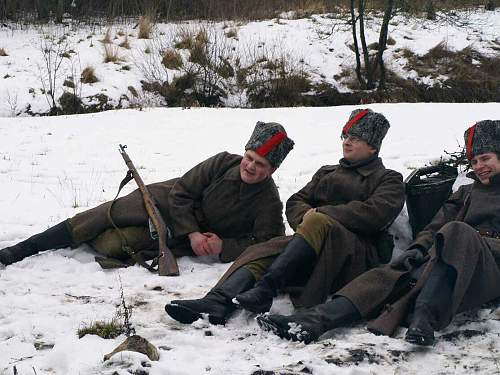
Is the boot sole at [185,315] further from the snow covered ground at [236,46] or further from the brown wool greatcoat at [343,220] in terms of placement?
the snow covered ground at [236,46]

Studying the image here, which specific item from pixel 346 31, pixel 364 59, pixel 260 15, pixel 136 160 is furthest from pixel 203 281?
pixel 260 15

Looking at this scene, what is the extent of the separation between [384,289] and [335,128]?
6.42 meters

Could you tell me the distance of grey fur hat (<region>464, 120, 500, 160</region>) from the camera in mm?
4238

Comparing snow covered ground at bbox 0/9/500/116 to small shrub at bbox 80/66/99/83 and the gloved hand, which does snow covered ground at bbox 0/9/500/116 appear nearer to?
small shrub at bbox 80/66/99/83

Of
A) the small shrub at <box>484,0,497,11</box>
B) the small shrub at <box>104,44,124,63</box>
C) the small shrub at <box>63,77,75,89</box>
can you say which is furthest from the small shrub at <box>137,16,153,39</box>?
the small shrub at <box>484,0,497,11</box>

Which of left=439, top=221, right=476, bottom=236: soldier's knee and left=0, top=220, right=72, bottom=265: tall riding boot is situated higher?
left=439, top=221, right=476, bottom=236: soldier's knee

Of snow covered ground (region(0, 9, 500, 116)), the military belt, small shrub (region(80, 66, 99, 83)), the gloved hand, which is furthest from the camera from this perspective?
small shrub (region(80, 66, 99, 83))

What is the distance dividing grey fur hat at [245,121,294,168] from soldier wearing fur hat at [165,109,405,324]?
14.5 inches

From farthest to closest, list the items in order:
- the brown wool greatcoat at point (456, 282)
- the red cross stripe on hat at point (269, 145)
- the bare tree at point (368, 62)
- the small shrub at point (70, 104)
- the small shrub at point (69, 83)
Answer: the bare tree at point (368, 62)
the small shrub at point (69, 83)
the small shrub at point (70, 104)
the red cross stripe on hat at point (269, 145)
the brown wool greatcoat at point (456, 282)

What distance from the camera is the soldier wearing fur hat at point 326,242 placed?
380 cm

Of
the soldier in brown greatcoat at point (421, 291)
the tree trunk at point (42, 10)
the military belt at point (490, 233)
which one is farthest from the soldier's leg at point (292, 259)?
the tree trunk at point (42, 10)

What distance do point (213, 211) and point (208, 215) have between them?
0.07 metres

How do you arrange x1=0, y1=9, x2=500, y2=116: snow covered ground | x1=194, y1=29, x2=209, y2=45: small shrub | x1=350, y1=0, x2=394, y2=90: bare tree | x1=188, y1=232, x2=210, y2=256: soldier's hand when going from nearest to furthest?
x1=188, y1=232, x2=210, y2=256: soldier's hand
x1=0, y1=9, x2=500, y2=116: snow covered ground
x1=350, y1=0, x2=394, y2=90: bare tree
x1=194, y1=29, x2=209, y2=45: small shrub

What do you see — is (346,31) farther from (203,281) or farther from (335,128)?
(203,281)
